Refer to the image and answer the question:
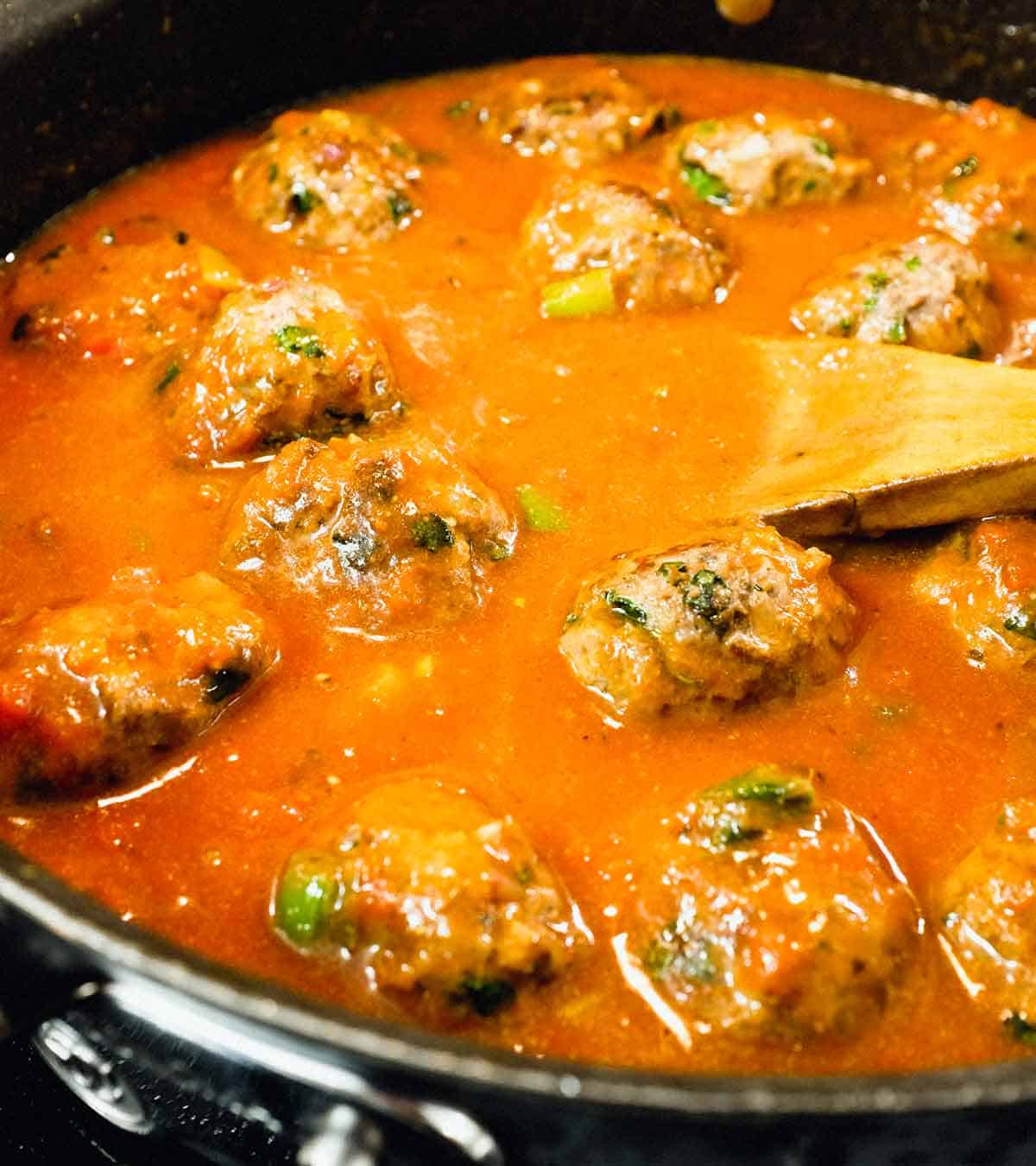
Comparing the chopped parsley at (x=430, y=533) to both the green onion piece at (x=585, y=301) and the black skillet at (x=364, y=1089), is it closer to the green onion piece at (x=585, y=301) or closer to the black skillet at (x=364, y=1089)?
the green onion piece at (x=585, y=301)

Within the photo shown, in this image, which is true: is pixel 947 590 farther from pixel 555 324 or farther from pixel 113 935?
pixel 113 935

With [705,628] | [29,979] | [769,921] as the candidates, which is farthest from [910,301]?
[29,979]

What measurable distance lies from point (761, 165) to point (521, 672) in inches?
79.3

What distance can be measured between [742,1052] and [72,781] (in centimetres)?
Result: 131

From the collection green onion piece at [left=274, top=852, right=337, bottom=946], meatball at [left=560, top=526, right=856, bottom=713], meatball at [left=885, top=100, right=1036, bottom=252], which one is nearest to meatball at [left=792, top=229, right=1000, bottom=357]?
meatball at [left=885, top=100, right=1036, bottom=252]

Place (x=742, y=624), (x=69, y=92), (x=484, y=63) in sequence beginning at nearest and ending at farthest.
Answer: (x=742, y=624) → (x=69, y=92) → (x=484, y=63)

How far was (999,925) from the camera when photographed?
2.42m

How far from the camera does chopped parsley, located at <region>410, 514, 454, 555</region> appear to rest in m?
2.93

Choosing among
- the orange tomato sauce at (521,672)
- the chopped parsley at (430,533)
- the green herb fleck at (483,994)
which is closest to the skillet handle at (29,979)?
the orange tomato sauce at (521,672)

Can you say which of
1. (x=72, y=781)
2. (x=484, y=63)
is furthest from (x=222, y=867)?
(x=484, y=63)

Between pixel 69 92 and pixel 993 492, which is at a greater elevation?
pixel 69 92

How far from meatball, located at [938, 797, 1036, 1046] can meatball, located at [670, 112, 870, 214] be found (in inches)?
89.2

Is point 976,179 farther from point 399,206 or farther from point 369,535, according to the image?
point 369,535

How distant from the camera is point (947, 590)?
10.1 ft
